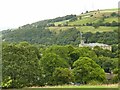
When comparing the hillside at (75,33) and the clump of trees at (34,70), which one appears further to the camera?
the hillside at (75,33)

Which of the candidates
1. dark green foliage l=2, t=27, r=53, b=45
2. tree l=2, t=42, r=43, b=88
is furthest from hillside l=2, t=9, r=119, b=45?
tree l=2, t=42, r=43, b=88

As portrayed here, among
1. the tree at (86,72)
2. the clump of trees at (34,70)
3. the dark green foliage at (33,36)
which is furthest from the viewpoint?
the dark green foliage at (33,36)

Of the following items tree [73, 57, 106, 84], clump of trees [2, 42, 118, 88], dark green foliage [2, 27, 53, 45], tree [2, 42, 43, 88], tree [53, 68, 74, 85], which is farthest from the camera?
dark green foliage [2, 27, 53, 45]

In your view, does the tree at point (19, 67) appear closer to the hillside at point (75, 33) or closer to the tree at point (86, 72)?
the tree at point (86, 72)

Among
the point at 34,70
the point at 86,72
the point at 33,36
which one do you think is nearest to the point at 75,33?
the point at 33,36

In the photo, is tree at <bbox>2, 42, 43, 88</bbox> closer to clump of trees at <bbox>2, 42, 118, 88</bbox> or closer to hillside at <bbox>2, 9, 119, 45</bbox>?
clump of trees at <bbox>2, 42, 118, 88</bbox>

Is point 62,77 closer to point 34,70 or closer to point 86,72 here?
point 34,70

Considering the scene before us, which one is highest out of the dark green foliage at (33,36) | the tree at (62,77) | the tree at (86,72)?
the tree at (62,77)

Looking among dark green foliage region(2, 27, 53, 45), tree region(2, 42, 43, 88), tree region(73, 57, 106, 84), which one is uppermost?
tree region(2, 42, 43, 88)

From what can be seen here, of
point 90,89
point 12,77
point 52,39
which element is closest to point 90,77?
point 12,77

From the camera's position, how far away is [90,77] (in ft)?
131

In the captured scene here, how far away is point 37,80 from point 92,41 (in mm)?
102397

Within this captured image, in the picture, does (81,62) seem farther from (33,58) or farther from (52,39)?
(52,39)

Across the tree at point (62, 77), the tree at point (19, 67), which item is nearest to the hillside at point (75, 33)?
the tree at point (62, 77)
